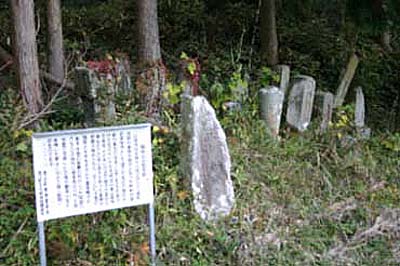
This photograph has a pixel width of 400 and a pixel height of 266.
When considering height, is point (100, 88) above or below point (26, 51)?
below

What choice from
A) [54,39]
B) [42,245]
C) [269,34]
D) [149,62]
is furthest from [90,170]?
[269,34]

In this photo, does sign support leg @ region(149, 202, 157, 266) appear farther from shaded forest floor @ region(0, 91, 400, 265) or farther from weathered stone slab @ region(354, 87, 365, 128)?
weathered stone slab @ region(354, 87, 365, 128)

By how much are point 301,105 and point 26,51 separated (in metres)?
2.30

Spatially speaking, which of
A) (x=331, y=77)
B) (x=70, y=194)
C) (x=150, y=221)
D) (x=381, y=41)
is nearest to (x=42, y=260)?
(x=70, y=194)

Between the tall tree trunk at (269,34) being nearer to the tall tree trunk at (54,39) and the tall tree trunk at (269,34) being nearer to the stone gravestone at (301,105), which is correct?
the stone gravestone at (301,105)

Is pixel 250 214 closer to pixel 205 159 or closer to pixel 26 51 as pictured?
pixel 205 159

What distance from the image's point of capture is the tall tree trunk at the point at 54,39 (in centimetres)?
645

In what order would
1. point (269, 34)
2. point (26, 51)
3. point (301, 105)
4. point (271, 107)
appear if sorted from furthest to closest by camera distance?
point (269, 34) → point (301, 105) → point (271, 107) → point (26, 51)

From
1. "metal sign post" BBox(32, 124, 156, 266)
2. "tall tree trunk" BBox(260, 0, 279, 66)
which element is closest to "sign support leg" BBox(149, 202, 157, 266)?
"metal sign post" BBox(32, 124, 156, 266)

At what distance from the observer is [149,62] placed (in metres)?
5.46

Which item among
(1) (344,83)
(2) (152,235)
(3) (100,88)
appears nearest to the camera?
(2) (152,235)

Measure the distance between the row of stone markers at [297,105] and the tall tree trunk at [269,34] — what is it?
1.93 meters

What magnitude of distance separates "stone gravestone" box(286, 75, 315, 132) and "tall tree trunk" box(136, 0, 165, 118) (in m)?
1.18

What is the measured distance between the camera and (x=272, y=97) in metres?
5.07
